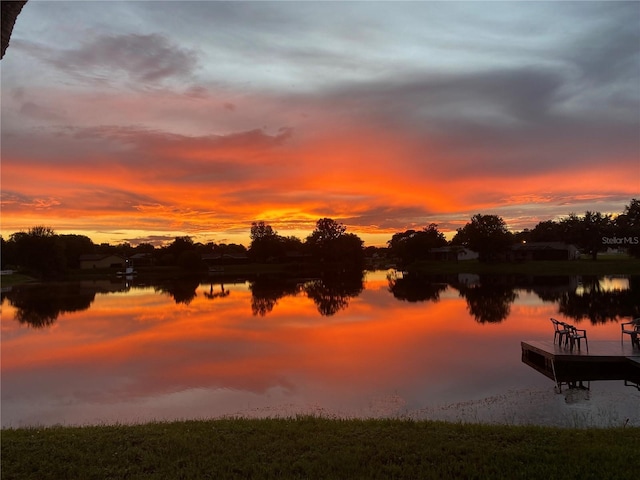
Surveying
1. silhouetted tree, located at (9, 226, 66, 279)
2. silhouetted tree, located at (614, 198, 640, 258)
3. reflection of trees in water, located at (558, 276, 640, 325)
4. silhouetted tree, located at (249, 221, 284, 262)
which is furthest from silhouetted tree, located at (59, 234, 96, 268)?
silhouetted tree, located at (614, 198, 640, 258)

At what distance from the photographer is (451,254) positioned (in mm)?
112250

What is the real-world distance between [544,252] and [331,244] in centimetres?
5500

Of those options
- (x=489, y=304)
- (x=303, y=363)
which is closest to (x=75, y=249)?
(x=489, y=304)

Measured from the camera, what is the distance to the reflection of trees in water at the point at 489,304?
29.1 m

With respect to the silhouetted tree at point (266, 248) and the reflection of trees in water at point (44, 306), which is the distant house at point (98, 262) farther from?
the reflection of trees in water at point (44, 306)

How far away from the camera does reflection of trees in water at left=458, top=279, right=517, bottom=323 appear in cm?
2915

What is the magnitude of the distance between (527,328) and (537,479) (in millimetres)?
20089

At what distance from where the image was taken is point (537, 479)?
6.25 metres

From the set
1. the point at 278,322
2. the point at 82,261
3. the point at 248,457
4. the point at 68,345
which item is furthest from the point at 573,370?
the point at 82,261

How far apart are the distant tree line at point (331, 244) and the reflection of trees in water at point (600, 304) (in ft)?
121

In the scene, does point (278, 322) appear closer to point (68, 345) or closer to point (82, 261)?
point (68, 345)

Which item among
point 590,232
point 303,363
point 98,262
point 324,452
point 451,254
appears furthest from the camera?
point 451,254

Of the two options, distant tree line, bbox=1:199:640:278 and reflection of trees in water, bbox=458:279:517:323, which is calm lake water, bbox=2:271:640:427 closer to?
reflection of trees in water, bbox=458:279:517:323

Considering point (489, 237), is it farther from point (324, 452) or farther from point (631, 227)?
point (324, 452)
